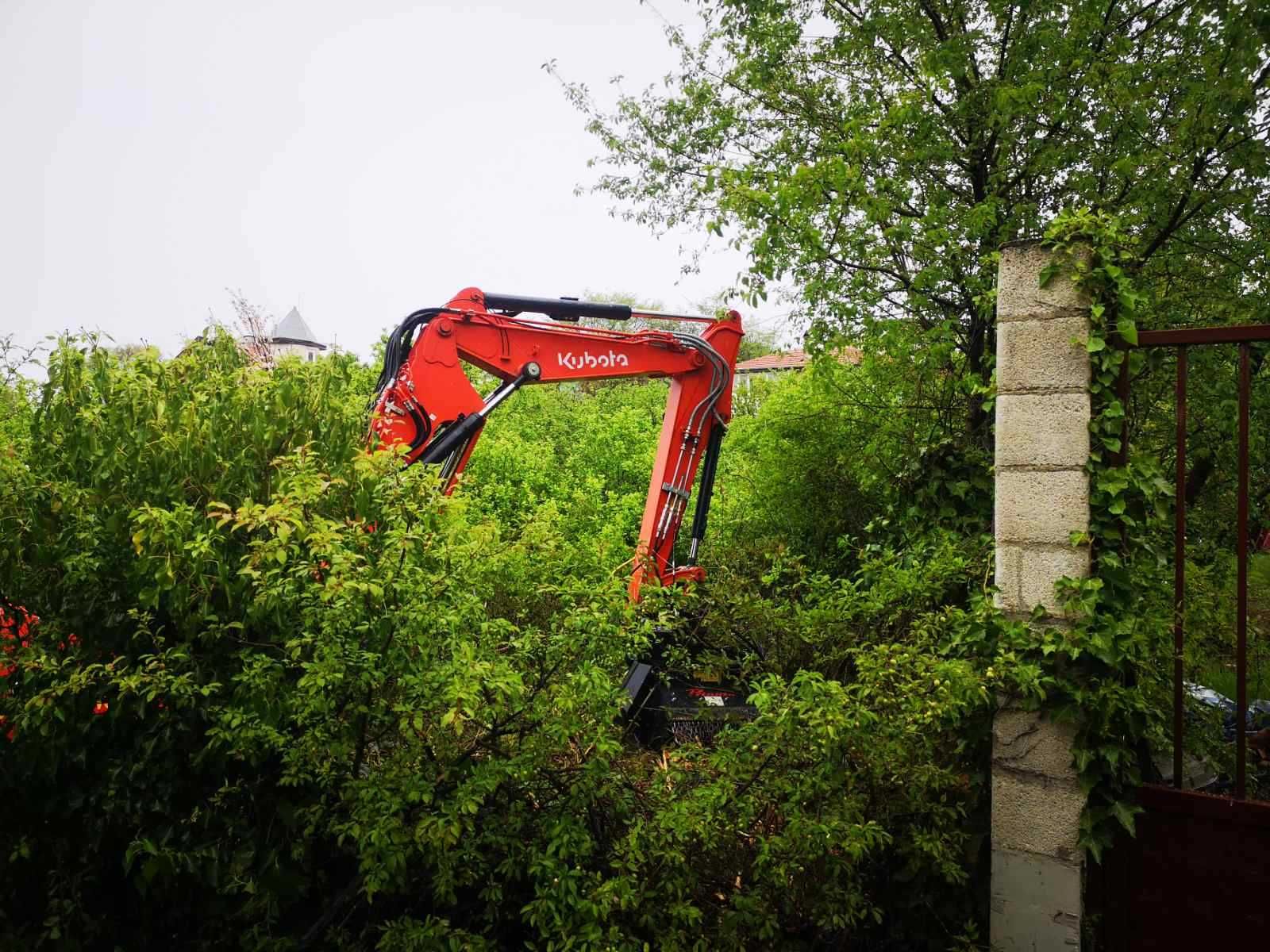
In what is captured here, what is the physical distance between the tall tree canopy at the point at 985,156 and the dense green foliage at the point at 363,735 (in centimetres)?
271

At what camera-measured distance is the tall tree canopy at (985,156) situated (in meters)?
5.09

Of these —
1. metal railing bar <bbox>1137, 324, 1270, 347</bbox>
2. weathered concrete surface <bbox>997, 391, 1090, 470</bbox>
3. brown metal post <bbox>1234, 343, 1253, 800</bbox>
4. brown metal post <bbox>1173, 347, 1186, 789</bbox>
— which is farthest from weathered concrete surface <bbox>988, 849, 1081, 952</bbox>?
metal railing bar <bbox>1137, 324, 1270, 347</bbox>

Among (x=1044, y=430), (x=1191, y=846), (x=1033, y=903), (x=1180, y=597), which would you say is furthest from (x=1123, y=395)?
(x=1033, y=903)

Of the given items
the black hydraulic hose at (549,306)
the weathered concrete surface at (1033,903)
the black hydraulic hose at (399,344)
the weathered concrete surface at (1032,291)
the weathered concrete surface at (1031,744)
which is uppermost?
the black hydraulic hose at (549,306)

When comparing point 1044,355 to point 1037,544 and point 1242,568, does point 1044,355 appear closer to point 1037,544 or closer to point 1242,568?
point 1037,544

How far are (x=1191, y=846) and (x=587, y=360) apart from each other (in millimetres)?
4824

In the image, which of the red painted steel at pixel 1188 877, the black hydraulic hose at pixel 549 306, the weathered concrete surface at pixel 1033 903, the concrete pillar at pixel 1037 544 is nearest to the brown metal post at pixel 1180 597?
the red painted steel at pixel 1188 877

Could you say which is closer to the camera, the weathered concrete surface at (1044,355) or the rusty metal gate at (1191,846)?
the rusty metal gate at (1191,846)

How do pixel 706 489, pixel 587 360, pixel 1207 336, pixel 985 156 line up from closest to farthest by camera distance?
pixel 1207 336, pixel 985 156, pixel 587 360, pixel 706 489

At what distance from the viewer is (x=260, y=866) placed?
3.02m

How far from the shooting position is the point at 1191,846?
3078 millimetres

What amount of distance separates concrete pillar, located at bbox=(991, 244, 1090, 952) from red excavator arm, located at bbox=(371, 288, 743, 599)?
2.36 meters

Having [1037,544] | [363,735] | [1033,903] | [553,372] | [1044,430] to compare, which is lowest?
[1033,903]

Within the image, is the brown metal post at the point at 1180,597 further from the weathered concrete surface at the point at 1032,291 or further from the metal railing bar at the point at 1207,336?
the weathered concrete surface at the point at 1032,291
